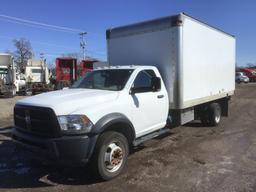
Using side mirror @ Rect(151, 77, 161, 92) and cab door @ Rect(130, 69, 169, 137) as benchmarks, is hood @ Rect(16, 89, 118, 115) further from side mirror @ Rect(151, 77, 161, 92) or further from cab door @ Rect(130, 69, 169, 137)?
side mirror @ Rect(151, 77, 161, 92)

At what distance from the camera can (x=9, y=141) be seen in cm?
812

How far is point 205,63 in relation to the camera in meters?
8.59

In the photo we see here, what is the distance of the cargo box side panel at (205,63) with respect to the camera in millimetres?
7285

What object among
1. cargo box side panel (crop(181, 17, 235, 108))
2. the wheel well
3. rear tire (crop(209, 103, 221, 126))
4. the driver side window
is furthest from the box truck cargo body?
the wheel well

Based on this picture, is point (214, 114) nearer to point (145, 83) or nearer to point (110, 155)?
point (145, 83)

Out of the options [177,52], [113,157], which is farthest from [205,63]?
[113,157]

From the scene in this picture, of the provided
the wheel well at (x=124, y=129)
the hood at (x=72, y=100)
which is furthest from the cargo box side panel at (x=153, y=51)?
the hood at (x=72, y=100)

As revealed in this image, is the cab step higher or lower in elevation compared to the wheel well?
lower

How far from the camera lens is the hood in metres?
4.68

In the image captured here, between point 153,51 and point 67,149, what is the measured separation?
373 cm

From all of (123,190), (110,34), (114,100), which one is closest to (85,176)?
(123,190)

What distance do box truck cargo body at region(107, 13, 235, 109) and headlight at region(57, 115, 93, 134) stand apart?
295 centimetres

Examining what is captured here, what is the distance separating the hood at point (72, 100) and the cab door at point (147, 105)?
1.97 feet

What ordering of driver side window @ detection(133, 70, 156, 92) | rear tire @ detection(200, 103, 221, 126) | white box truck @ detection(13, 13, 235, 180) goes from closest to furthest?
white box truck @ detection(13, 13, 235, 180) → driver side window @ detection(133, 70, 156, 92) → rear tire @ detection(200, 103, 221, 126)
